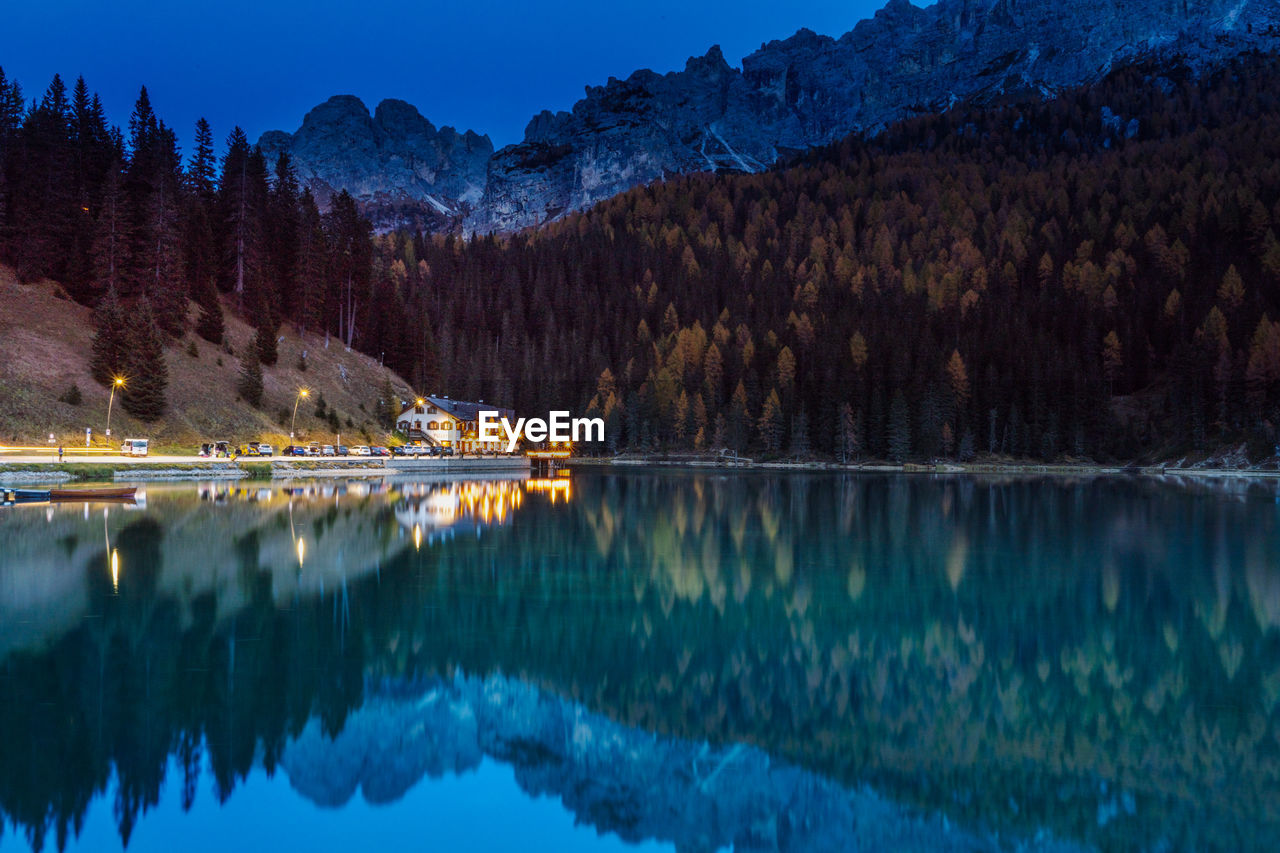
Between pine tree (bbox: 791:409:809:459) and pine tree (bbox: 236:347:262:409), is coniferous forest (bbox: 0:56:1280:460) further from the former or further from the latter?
pine tree (bbox: 236:347:262:409)

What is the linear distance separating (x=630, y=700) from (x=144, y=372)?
6696 cm

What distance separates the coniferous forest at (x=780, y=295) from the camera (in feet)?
288

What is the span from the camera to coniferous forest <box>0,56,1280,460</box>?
288 feet

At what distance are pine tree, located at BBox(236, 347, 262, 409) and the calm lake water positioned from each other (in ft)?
177

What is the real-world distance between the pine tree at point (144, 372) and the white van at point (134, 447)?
19.5 feet

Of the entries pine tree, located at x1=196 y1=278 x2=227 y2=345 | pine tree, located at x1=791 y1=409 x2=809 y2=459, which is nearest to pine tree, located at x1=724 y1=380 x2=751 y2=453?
pine tree, located at x1=791 y1=409 x2=809 y2=459

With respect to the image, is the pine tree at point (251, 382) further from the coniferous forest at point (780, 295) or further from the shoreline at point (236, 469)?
the shoreline at point (236, 469)

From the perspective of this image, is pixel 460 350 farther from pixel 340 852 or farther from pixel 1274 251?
pixel 340 852

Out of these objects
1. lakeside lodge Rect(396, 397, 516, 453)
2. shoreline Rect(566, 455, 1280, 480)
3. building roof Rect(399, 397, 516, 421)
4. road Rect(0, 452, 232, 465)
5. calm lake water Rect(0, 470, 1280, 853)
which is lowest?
calm lake water Rect(0, 470, 1280, 853)

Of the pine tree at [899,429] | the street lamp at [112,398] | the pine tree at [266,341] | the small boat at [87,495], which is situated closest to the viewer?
the small boat at [87,495]

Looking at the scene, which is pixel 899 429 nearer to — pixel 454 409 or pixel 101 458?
pixel 454 409

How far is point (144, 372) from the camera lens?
71.1 m

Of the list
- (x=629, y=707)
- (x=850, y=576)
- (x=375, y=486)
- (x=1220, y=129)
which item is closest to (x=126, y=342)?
(x=375, y=486)

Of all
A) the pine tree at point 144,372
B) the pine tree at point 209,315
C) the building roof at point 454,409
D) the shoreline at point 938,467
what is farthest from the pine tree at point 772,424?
the pine tree at point 144,372
